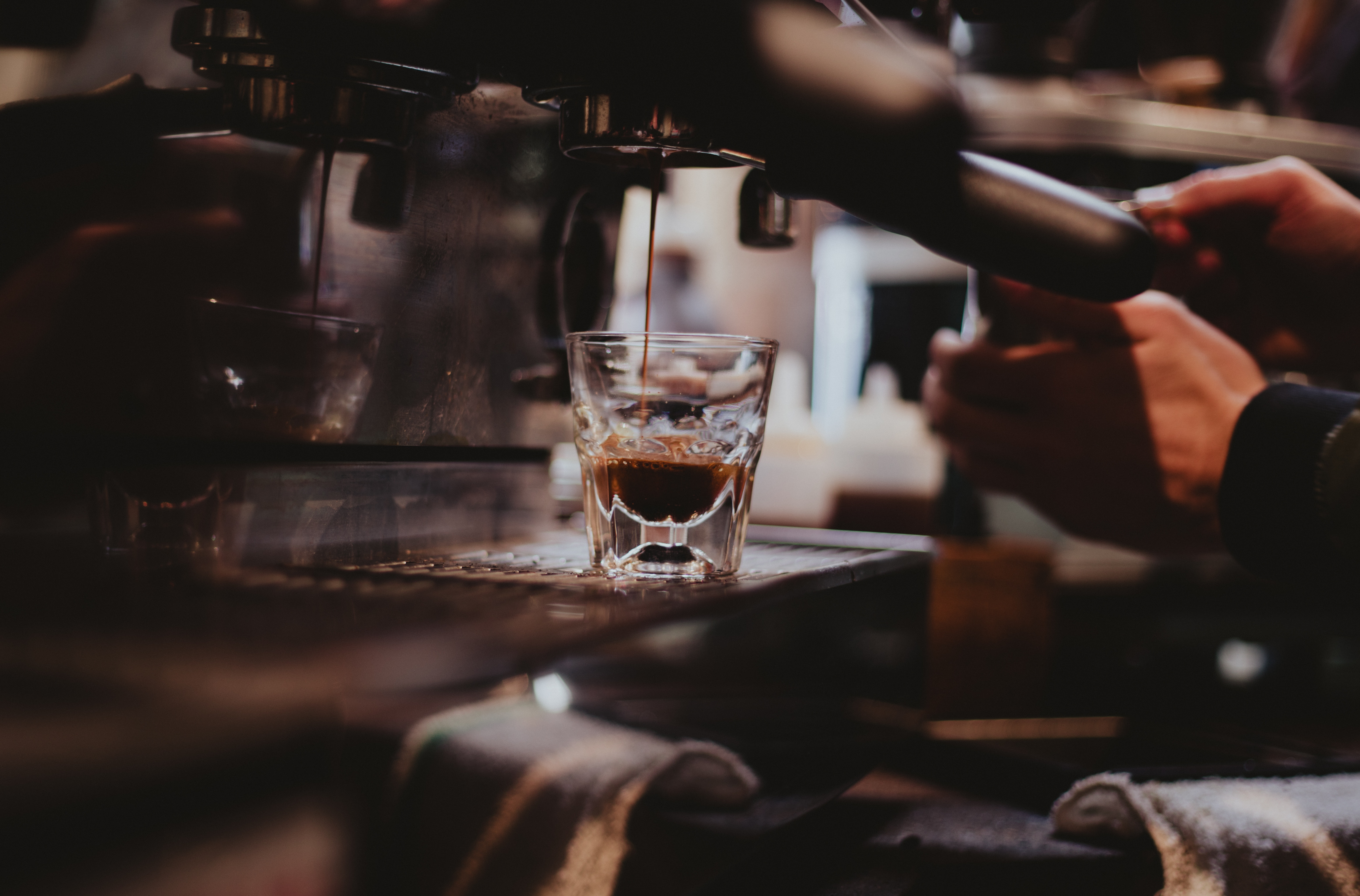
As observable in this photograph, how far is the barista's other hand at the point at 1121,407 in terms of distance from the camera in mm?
657

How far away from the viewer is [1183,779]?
449mm

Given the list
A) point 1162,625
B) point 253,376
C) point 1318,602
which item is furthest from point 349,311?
point 1318,602

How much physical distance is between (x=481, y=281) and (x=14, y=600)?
271 millimetres

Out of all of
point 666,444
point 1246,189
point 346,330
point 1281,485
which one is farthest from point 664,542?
point 1246,189

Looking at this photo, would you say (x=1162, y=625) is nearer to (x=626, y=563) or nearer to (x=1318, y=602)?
(x=1318, y=602)

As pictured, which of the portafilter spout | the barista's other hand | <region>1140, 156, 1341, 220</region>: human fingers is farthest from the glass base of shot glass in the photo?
<region>1140, 156, 1341, 220</region>: human fingers

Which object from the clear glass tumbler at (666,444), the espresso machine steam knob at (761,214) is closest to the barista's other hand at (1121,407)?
the espresso machine steam knob at (761,214)

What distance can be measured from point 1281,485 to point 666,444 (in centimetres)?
37

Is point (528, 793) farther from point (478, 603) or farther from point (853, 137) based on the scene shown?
point (853, 137)

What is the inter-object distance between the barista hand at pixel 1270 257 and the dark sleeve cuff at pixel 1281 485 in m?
0.15

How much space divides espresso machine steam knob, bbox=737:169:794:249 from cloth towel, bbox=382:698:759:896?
0.25 metres

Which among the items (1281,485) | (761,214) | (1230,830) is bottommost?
(1230,830)

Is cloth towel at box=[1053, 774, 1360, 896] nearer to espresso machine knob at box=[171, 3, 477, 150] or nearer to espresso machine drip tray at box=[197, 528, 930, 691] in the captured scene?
espresso machine drip tray at box=[197, 528, 930, 691]

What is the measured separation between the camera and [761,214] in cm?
52
